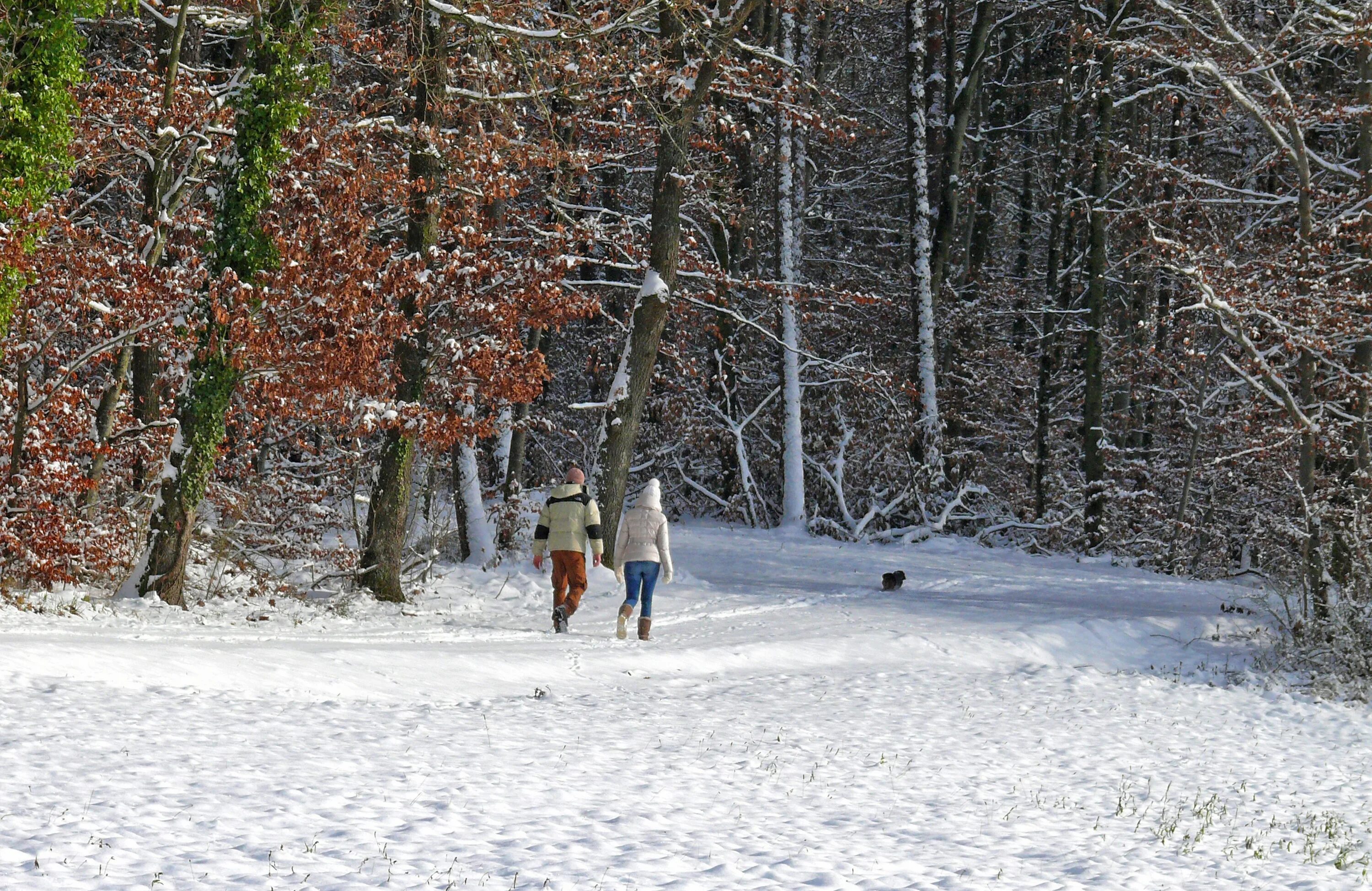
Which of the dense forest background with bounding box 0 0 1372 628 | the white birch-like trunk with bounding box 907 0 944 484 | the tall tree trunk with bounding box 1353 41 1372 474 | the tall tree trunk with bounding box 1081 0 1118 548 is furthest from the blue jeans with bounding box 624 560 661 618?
the tall tree trunk with bounding box 1081 0 1118 548

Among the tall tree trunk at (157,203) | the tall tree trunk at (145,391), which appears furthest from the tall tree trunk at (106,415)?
the tall tree trunk at (145,391)

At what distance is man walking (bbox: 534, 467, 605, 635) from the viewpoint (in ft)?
47.5

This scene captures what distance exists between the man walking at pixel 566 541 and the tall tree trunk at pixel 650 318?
151 inches

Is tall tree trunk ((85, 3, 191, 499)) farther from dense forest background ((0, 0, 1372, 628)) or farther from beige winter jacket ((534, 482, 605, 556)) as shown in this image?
beige winter jacket ((534, 482, 605, 556))

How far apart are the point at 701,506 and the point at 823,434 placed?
10.9 feet

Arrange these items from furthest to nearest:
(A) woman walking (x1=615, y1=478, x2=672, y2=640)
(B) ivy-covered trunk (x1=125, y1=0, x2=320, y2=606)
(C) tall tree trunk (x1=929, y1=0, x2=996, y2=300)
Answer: (C) tall tree trunk (x1=929, y1=0, x2=996, y2=300)
(A) woman walking (x1=615, y1=478, x2=672, y2=640)
(B) ivy-covered trunk (x1=125, y1=0, x2=320, y2=606)

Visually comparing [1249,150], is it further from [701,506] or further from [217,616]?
[217,616]

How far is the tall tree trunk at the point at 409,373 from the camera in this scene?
53.0 ft

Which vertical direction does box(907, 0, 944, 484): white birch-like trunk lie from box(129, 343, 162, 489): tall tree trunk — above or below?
above

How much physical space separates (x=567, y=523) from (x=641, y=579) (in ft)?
3.43

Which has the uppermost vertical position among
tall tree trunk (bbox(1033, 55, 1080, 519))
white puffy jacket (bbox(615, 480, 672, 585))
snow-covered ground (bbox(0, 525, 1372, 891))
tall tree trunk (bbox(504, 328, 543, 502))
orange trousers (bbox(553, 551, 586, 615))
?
tall tree trunk (bbox(1033, 55, 1080, 519))

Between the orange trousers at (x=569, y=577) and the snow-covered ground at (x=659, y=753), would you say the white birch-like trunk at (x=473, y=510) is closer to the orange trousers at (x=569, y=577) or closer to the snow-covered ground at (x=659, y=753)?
the snow-covered ground at (x=659, y=753)

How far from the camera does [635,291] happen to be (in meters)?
26.7

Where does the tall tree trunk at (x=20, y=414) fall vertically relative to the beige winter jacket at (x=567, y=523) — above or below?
above
